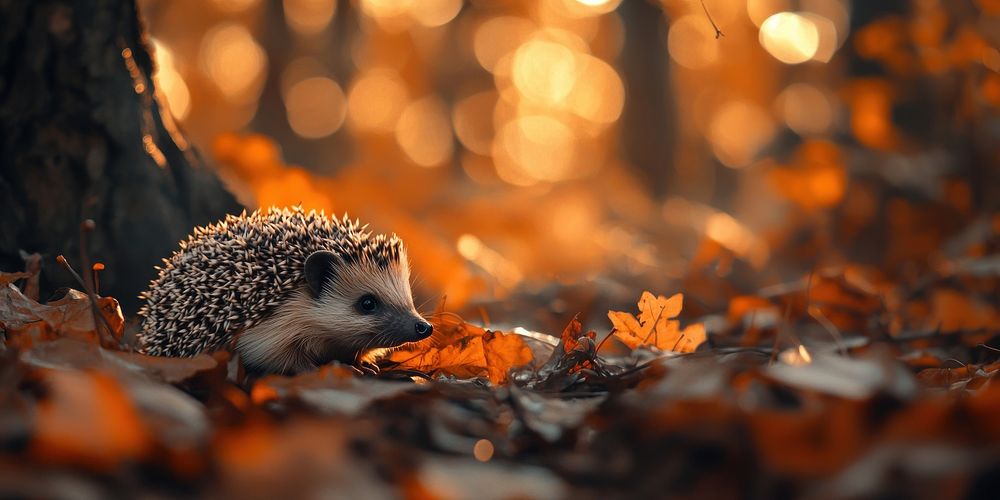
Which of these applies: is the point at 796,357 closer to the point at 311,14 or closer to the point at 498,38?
the point at 311,14

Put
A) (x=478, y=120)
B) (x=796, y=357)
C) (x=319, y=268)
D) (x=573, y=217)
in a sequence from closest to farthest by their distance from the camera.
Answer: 1. (x=796, y=357)
2. (x=319, y=268)
3. (x=573, y=217)
4. (x=478, y=120)

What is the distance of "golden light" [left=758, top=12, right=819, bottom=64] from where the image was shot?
74.2 ft

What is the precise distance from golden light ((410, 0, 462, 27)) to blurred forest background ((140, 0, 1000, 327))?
4.3 inches

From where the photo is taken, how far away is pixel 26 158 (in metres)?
4.30

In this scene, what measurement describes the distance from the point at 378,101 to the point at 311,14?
55.5 ft

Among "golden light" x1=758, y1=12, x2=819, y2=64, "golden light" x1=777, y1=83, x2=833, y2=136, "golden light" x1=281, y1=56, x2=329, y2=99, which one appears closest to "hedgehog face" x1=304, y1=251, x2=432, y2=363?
"golden light" x1=758, y1=12, x2=819, y2=64

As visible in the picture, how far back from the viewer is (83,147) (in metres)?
4.44

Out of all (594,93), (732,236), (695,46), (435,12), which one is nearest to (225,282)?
(732,236)

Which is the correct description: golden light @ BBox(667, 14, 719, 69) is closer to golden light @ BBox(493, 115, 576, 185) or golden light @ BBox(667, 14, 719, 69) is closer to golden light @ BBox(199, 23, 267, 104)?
golden light @ BBox(199, 23, 267, 104)

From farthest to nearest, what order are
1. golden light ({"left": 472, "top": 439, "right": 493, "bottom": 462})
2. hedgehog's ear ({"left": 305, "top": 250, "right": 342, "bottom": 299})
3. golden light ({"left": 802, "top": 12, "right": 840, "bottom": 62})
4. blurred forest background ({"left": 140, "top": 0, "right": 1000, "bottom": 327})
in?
golden light ({"left": 802, "top": 12, "right": 840, "bottom": 62}) → blurred forest background ({"left": 140, "top": 0, "right": 1000, "bottom": 327}) → hedgehog's ear ({"left": 305, "top": 250, "right": 342, "bottom": 299}) → golden light ({"left": 472, "top": 439, "right": 493, "bottom": 462})

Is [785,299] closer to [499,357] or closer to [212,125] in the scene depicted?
[499,357]

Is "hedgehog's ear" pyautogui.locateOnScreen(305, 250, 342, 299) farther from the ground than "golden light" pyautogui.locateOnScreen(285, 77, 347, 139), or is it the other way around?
"hedgehog's ear" pyautogui.locateOnScreen(305, 250, 342, 299)

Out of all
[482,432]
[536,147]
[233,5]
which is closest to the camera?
[482,432]

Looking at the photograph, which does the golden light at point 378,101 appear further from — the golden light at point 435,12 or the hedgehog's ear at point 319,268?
the hedgehog's ear at point 319,268
